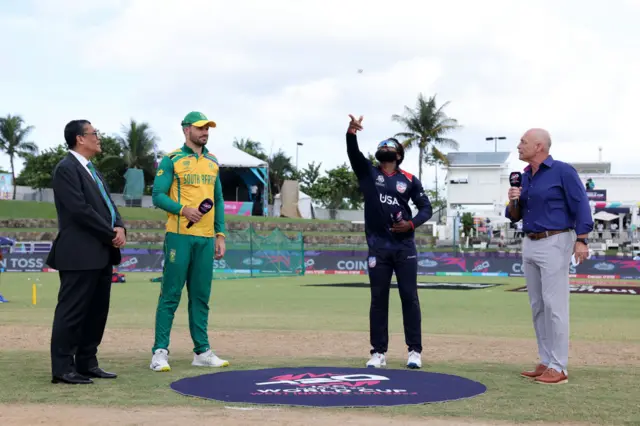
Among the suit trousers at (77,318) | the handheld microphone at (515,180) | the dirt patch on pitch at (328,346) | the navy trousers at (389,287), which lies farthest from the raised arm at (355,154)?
the suit trousers at (77,318)

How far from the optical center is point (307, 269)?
37688 millimetres

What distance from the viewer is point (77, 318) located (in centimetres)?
701

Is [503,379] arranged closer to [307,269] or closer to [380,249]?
[380,249]

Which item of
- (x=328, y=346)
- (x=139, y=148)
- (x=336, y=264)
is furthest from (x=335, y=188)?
(x=328, y=346)

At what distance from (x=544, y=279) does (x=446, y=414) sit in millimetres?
2228

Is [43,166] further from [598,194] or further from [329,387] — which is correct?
[329,387]

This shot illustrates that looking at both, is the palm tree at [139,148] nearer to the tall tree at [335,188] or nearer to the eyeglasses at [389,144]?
the tall tree at [335,188]

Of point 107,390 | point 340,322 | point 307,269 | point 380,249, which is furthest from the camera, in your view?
point 307,269

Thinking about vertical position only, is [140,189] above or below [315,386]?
above

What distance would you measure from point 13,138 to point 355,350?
263 ft

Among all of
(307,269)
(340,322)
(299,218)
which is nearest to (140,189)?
(299,218)

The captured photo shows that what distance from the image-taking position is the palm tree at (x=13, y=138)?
273 feet

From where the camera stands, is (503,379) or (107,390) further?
(503,379)

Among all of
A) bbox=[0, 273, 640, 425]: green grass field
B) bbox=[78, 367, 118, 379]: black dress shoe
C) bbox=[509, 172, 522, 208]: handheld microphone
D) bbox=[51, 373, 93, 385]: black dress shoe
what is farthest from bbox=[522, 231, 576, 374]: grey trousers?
bbox=[51, 373, 93, 385]: black dress shoe
